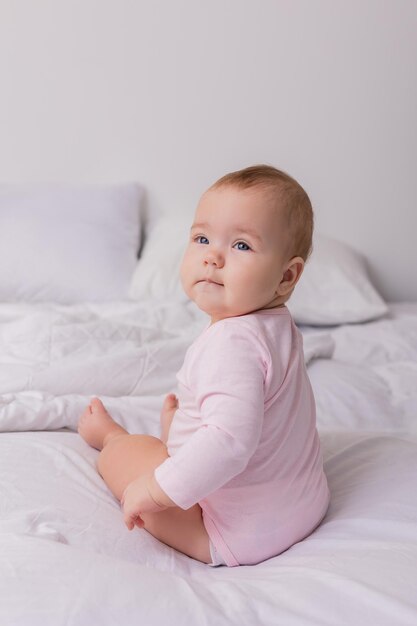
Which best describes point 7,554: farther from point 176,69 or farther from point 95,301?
point 176,69

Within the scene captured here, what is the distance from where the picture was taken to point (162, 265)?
2.44 metres

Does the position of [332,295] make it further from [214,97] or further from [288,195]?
[288,195]

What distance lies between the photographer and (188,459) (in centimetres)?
91

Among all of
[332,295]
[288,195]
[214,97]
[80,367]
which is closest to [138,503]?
[288,195]

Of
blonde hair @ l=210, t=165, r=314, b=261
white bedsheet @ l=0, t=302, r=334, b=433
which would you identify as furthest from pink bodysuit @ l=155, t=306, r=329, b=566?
white bedsheet @ l=0, t=302, r=334, b=433

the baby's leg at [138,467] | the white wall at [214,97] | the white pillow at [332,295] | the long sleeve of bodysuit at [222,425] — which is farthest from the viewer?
the white wall at [214,97]

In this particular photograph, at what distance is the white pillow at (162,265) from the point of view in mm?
2371

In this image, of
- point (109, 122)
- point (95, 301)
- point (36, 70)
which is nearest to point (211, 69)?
point (109, 122)

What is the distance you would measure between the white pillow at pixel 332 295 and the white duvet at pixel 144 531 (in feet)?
1.32

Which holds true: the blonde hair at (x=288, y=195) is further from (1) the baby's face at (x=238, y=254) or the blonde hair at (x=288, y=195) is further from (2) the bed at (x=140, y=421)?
(2) the bed at (x=140, y=421)

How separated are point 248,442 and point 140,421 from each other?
499 mm

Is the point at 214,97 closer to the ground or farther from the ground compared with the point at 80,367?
farther from the ground

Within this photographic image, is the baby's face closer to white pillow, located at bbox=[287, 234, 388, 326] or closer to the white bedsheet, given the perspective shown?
the white bedsheet

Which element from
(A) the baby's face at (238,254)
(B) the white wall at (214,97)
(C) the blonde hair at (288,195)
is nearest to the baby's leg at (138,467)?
(A) the baby's face at (238,254)
